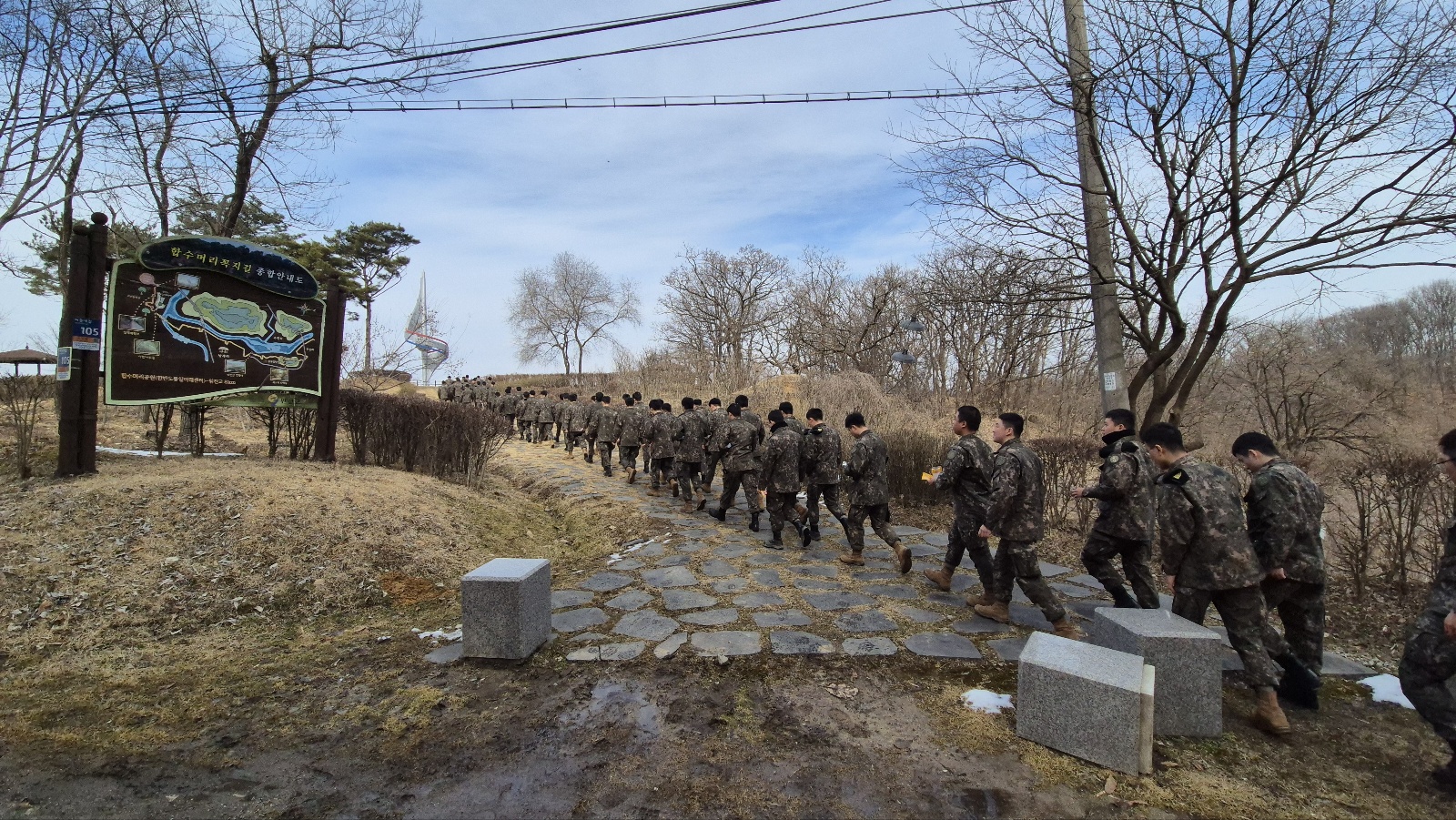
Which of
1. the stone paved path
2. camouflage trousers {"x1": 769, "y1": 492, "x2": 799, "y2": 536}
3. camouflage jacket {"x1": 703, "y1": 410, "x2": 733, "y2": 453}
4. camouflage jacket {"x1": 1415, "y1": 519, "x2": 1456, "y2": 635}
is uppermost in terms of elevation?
camouflage jacket {"x1": 703, "y1": 410, "x2": 733, "y2": 453}

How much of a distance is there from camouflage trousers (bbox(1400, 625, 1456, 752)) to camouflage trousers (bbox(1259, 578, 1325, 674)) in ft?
2.24

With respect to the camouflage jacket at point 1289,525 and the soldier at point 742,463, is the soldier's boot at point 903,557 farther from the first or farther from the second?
the camouflage jacket at point 1289,525

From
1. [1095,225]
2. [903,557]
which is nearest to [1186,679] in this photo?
[903,557]

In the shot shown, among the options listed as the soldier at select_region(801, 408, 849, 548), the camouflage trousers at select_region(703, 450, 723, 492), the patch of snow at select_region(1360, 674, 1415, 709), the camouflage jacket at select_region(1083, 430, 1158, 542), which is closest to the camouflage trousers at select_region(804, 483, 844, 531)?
the soldier at select_region(801, 408, 849, 548)

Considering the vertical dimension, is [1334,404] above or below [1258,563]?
above

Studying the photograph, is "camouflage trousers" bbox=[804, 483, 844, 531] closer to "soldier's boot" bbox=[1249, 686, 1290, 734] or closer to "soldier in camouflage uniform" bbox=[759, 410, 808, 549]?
"soldier in camouflage uniform" bbox=[759, 410, 808, 549]

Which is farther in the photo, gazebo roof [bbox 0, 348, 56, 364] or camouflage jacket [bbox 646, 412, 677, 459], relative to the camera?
gazebo roof [bbox 0, 348, 56, 364]

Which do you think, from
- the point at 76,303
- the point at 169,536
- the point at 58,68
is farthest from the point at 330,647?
the point at 58,68

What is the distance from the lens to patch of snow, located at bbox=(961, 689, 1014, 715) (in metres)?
3.53

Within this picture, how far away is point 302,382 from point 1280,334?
1908 cm

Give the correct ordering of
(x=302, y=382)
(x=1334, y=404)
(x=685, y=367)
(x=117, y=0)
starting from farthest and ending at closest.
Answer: (x=685, y=367)
(x=1334, y=404)
(x=117, y=0)
(x=302, y=382)

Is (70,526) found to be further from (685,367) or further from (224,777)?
(685,367)

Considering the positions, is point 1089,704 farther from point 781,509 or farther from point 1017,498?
point 781,509

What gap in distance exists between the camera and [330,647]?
4484 mm
